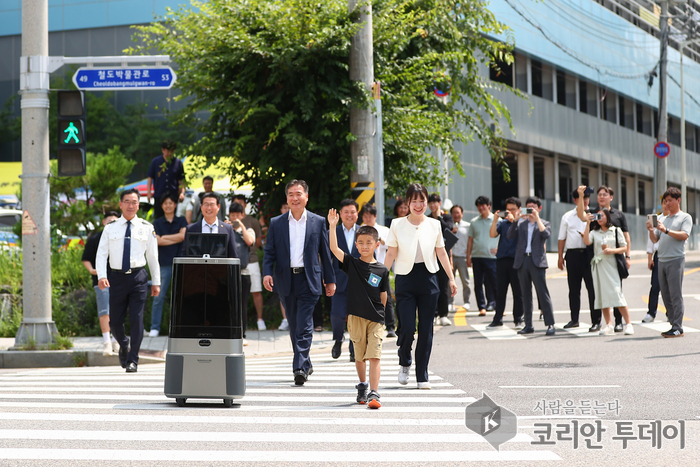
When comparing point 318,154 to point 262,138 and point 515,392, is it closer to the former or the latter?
point 262,138

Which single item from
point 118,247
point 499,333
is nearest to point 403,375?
point 118,247

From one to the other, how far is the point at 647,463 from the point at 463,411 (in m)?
1.96

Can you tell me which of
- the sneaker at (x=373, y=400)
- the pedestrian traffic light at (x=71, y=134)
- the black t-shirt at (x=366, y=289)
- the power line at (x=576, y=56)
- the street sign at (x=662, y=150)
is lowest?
the sneaker at (x=373, y=400)

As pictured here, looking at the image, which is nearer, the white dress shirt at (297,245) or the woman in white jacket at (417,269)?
the woman in white jacket at (417,269)

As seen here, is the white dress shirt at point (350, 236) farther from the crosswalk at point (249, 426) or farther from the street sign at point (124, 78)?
the street sign at point (124, 78)

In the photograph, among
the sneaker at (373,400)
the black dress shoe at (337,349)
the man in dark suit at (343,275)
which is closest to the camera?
the sneaker at (373,400)

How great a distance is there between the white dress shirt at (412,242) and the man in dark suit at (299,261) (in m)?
0.83

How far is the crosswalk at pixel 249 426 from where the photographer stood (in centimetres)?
534

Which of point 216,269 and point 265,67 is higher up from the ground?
point 265,67

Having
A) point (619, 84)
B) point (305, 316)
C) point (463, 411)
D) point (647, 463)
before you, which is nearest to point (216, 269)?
point (305, 316)

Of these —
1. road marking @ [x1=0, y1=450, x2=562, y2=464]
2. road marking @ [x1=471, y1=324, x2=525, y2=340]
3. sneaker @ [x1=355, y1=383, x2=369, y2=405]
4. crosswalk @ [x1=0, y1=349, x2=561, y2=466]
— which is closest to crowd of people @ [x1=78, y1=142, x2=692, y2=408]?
sneaker @ [x1=355, y1=383, x2=369, y2=405]

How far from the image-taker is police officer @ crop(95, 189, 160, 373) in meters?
9.68

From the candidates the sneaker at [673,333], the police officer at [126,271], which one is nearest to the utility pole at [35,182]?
the police officer at [126,271]

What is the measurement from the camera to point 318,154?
14.8 m
